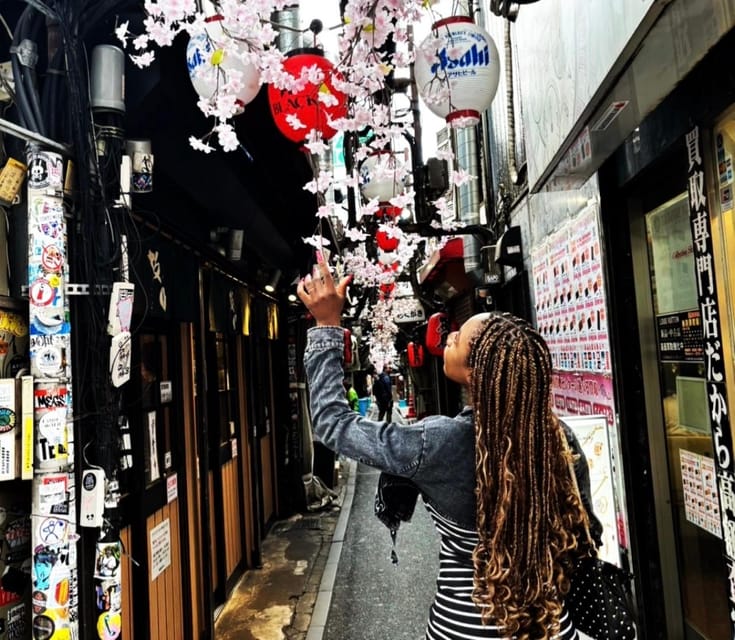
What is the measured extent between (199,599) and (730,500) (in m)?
5.67

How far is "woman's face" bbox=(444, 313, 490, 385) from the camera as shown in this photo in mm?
2104

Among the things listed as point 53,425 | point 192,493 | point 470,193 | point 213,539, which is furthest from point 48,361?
point 470,193

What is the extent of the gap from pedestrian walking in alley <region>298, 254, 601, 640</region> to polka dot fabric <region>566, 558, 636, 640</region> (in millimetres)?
64

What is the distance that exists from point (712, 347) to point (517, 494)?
1961 mm

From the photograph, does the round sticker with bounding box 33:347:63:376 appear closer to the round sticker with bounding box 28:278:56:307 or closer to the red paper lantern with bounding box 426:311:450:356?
the round sticker with bounding box 28:278:56:307

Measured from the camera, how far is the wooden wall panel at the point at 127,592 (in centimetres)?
454

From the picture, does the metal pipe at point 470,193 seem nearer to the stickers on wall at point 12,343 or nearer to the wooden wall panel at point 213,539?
the wooden wall panel at point 213,539

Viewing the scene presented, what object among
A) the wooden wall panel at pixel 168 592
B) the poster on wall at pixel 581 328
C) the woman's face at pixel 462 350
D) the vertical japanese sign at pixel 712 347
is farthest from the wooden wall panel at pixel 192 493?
the vertical japanese sign at pixel 712 347

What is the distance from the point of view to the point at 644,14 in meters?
2.37

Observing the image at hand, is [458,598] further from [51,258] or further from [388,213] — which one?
[388,213]

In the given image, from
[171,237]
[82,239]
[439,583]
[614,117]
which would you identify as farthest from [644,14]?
[171,237]

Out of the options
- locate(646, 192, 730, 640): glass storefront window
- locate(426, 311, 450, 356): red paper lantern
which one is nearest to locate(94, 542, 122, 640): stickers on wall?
locate(646, 192, 730, 640): glass storefront window

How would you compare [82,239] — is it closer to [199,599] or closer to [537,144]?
[537,144]

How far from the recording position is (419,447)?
2.09 metres
